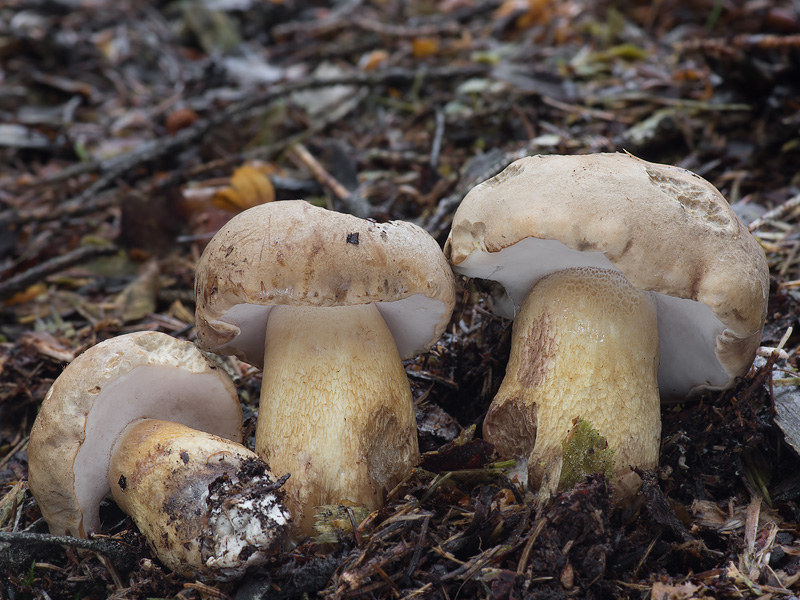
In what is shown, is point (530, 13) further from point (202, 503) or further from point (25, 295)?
point (202, 503)

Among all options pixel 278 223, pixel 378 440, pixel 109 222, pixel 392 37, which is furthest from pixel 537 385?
pixel 392 37

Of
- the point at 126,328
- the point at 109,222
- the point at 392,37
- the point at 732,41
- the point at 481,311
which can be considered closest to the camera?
the point at 481,311

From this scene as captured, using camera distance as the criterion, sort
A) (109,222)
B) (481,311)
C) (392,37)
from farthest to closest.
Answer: (392,37) < (109,222) < (481,311)

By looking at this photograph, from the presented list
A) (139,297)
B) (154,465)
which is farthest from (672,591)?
(139,297)

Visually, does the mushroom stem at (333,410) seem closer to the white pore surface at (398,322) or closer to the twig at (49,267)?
the white pore surface at (398,322)

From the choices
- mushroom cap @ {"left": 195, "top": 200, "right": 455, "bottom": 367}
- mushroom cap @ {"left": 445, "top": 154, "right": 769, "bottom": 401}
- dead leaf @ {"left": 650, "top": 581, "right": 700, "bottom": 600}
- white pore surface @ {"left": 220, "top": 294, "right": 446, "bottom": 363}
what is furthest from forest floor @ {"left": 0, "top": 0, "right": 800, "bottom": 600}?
mushroom cap @ {"left": 195, "top": 200, "right": 455, "bottom": 367}

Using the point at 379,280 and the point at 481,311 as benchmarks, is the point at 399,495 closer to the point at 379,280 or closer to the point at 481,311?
the point at 379,280

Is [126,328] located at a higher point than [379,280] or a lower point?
lower
